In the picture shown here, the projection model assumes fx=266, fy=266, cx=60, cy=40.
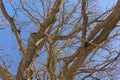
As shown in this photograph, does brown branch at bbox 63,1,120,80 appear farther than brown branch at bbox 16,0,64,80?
No

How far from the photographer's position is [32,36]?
4461 mm

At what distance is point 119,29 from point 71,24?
1.32 m

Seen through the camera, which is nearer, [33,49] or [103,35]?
[103,35]

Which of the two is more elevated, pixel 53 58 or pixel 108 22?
pixel 108 22

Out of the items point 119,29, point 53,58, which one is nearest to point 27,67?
point 53,58

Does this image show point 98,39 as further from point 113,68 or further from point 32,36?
point 113,68

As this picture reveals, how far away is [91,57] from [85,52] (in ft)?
4.68

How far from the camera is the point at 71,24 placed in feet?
18.7

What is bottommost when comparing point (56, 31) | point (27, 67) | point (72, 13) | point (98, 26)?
point (27, 67)

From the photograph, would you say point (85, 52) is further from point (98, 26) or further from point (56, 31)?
point (56, 31)

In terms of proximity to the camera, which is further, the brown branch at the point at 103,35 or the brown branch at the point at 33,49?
the brown branch at the point at 33,49

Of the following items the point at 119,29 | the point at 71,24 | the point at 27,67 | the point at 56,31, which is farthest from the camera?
the point at 71,24

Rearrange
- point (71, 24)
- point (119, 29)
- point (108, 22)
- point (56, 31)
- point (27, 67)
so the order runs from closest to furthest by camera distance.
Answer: point (108, 22), point (27, 67), point (119, 29), point (56, 31), point (71, 24)

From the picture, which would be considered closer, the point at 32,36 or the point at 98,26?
the point at 98,26
